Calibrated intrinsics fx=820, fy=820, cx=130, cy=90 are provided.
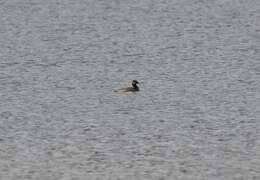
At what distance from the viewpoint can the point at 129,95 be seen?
16531 millimetres

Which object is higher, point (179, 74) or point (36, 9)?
point (36, 9)

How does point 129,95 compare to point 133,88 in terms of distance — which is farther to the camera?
point 133,88

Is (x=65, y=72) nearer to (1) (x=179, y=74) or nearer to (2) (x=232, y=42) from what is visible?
(1) (x=179, y=74)

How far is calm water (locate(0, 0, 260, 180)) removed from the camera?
41.1 ft

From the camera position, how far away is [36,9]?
25.4 meters

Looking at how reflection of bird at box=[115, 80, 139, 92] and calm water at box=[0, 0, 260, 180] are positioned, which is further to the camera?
reflection of bird at box=[115, 80, 139, 92]

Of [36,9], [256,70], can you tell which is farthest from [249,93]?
[36,9]

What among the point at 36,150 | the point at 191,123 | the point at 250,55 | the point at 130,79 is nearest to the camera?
the point at 36,150

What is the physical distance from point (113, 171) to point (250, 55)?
8.38 metres

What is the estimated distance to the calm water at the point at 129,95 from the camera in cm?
1254

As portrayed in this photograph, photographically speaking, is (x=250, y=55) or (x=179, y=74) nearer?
(x=179, y=74)

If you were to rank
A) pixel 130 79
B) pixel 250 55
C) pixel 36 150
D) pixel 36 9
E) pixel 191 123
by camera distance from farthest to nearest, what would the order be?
pixel 36 9, pixel 250 55, pixel 130 79, pixel 191 123, pixel 36 150

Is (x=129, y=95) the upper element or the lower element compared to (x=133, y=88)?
lower

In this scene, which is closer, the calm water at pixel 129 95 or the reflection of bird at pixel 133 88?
the calm water at pixel 129 95
